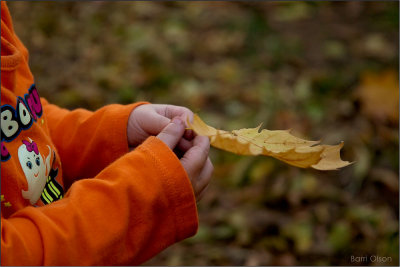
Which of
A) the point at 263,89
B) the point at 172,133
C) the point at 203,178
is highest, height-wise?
the point at 172,133

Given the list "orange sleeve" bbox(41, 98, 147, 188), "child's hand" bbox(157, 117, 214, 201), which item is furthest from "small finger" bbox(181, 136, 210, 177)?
"orange sleeve" bbox(41, 98, 147, 188)

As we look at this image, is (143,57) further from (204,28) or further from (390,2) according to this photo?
(390,2)

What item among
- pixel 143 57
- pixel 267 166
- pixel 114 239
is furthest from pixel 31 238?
pixel 143 57

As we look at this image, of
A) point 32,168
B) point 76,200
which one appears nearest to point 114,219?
point 76,200

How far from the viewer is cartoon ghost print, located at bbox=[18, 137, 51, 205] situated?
934 mm

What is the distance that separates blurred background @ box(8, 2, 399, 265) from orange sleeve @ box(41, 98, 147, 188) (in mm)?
823

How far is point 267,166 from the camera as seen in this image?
84.0 inches

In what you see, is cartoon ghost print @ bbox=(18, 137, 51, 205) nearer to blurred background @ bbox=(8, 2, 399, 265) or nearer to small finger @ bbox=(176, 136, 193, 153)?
small finger @ bbox=(176, 136, 193, 153)

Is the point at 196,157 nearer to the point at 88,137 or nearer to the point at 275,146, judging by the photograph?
the point at 275,146

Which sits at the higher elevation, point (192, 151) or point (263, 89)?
point (192, 151)

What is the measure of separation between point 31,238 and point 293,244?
123cm

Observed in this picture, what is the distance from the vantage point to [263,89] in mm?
2574

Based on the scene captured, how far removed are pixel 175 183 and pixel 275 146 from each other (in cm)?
20

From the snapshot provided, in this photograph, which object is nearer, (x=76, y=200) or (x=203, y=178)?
(x=76, y=200)
